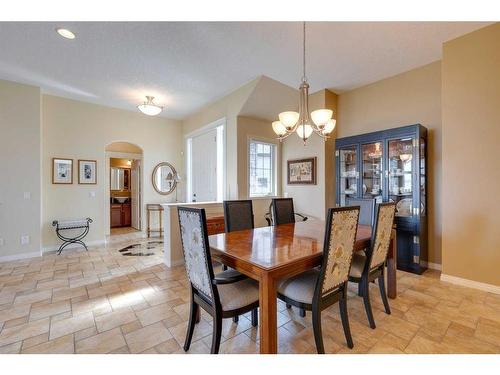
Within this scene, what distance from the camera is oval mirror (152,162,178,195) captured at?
562 cm

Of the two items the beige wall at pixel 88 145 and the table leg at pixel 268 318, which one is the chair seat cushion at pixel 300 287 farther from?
the beige wall at pixel 88 145

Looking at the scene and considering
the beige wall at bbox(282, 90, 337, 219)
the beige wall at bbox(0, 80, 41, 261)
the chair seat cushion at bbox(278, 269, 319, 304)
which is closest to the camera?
the chair seat cushion at bbox(278, 269, 319, 304)

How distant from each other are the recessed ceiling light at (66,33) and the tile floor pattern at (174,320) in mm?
2834

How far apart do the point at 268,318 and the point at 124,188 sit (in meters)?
6.96

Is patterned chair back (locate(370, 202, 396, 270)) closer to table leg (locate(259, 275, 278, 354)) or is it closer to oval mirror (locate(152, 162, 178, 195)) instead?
table leg (locate(259, 275, 278, 354))

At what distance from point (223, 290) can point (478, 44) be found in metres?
3.71

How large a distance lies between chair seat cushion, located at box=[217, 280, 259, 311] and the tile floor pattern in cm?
41

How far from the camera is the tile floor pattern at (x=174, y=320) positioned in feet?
5.57

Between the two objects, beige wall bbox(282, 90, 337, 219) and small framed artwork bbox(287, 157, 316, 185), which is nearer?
beige wall bbox(282, 90, 337, 219)

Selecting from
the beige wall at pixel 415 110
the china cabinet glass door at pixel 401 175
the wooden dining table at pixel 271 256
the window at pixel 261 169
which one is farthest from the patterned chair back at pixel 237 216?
the beige wall at pixel 415 110

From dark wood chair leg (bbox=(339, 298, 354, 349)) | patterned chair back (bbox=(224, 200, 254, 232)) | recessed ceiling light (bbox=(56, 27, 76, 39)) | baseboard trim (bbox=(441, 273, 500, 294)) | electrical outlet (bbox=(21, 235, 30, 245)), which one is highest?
recessed ceiling light (bbox=(56, 27, 76, 39))

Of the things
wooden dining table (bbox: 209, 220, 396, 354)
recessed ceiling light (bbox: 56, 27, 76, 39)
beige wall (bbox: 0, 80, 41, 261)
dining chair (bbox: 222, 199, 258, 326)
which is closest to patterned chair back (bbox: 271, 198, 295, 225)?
dining chair (bbox: 222, 199, 258, 326)

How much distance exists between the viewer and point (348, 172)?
3924 millimetres

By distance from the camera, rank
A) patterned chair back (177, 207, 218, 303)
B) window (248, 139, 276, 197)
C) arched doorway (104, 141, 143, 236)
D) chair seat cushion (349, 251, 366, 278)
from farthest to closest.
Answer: arched doorway (104, 141, 143, 236), window (248, 139, 276, 197), chair seat cushion (349, 251, 366, 278), patterned chair back (177, 207, 218, 303)
